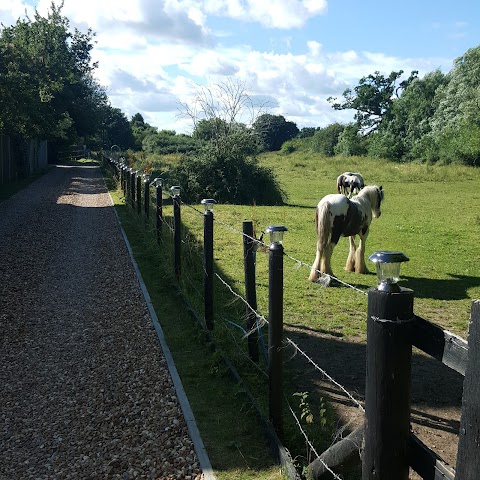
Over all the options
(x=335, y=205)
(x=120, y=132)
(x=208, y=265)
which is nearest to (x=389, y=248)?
(x=335, y=205)

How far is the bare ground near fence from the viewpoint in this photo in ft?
15.1

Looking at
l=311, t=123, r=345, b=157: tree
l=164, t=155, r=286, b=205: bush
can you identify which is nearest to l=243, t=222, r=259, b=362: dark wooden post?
l=164, t=155, r=286, b=205: bush

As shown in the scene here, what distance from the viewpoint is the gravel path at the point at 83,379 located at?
4336 millimetres

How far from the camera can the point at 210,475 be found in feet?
13.2

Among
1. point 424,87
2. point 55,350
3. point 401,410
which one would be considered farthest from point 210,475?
point 424,87

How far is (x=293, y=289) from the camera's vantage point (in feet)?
30.3

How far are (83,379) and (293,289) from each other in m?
4.16

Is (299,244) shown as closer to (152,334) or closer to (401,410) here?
(152,334)

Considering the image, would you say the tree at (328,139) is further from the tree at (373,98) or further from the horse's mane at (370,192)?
the horse's mane at (370,192)

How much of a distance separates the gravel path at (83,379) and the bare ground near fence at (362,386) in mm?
1246

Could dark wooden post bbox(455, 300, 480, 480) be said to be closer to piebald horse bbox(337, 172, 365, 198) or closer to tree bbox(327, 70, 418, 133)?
piebald horse bbox(337, 172, 365, 198)

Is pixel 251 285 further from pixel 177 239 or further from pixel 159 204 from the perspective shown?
pixel 159 204

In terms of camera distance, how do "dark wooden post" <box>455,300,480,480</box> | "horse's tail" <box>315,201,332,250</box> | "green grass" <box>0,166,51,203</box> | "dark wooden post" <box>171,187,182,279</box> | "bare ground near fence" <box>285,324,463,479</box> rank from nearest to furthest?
"dark wooden post" <box>455,300,480,480</box> < "bare ground near fence" <box>285,324,463,479</box> < "dark wooden post" <box>171,187,182,279</box> < "horse's tail" <box>315,201,332,250</box> < "green grass" <box>0,166,51,203</box>

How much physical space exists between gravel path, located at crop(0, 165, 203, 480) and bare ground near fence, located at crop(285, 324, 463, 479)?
4.09 ft
